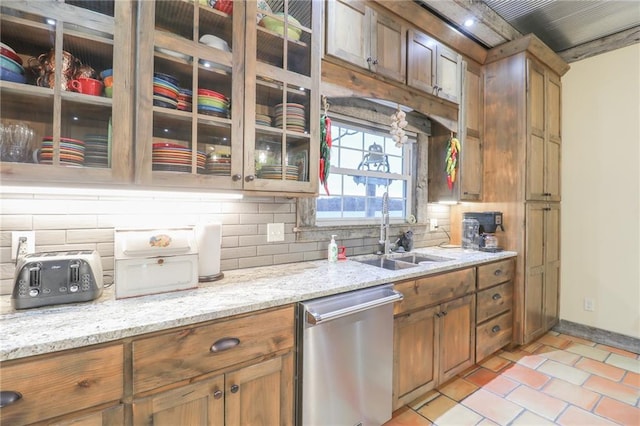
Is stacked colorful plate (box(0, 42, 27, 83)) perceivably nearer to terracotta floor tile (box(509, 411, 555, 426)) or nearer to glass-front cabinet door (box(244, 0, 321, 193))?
glass-front cabinet door (box(244, 0, 321, 193))

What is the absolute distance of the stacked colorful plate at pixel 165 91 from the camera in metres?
1.31

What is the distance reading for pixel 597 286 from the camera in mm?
3023

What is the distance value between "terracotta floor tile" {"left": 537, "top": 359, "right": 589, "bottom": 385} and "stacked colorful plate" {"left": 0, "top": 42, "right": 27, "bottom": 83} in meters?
3.61

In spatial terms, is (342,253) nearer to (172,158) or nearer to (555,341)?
(172,158)

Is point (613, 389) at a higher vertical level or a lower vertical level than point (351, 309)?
lower

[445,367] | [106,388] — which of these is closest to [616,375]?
[445,367]

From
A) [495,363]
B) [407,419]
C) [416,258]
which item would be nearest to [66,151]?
[407,419]

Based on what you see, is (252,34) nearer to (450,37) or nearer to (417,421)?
(450,37)

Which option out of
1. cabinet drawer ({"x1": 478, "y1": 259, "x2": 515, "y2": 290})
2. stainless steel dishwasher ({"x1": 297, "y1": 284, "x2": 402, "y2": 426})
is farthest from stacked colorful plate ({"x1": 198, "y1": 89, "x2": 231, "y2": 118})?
cabinet drawer ({"x1": 478, "y1": 259, "x2": 515, "y2": 290})

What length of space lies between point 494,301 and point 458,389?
769mm

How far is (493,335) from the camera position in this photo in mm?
2504

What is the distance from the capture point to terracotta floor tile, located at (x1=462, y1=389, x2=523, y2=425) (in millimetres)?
1883

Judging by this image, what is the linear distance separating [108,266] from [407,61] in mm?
2326

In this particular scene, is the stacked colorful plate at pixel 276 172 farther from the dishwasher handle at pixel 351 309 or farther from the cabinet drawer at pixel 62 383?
the cabinet drawer at pixel 62 383
